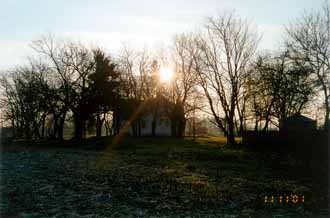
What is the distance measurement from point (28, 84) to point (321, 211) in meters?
34.3

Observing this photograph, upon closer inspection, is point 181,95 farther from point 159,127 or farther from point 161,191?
point 161,191

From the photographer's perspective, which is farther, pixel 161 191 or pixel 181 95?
pixel 181 95

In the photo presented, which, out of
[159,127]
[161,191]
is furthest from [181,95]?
[161,191]

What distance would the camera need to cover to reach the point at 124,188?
9945mm

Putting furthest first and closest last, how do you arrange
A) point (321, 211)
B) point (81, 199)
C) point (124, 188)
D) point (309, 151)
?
1. point (309, 151)
2. point (124, 188)
3. point (81, 199)
4. point (321, 211)

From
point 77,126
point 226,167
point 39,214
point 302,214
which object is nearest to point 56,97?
point 77,126

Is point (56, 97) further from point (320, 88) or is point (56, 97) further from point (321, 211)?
point (321, 211)
